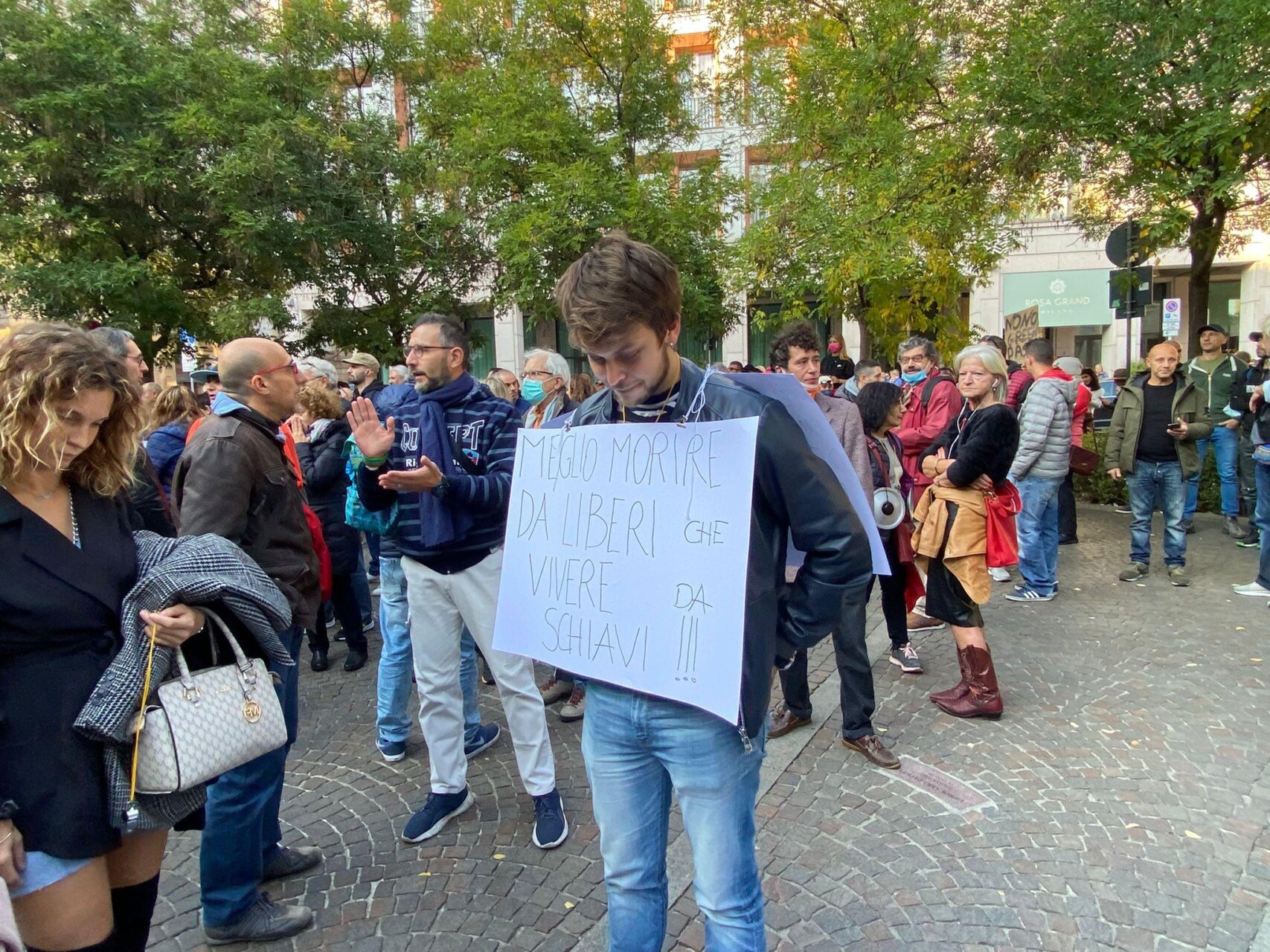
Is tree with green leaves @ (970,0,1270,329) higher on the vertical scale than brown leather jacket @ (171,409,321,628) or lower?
higher

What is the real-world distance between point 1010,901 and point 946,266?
28.4 ft

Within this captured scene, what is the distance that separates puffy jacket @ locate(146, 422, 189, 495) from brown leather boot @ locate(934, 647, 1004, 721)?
458cm

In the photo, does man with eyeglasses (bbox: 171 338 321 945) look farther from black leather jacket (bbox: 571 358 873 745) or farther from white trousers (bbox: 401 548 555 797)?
black leather jacket (bbox: 571 358 873 745)

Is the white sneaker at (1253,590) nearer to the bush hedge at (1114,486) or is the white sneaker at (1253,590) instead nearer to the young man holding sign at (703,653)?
the bush hedge at (1114,486)

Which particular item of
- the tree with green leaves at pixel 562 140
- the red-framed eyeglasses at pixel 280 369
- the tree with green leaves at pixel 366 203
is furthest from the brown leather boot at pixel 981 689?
the tree with green leaves at pixel 366 203

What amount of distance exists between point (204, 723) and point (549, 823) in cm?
162

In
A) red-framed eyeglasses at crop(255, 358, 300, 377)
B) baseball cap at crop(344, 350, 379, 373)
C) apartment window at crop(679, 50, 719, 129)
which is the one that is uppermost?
apartment window at crop(679, 50, 719, 129)

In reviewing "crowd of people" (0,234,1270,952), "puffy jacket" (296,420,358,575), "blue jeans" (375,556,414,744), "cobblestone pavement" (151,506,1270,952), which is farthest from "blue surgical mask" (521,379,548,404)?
"cobblestone pavement" (151,506,1270,952)

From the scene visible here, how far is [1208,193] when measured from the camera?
25.3 feet

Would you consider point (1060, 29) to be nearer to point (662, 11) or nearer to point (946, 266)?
point (946, 266)

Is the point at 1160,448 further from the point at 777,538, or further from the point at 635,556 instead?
the point at 635,556

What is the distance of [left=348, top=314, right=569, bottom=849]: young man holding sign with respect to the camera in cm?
317

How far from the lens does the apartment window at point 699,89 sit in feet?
52.6

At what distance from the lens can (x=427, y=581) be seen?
10.6ft
